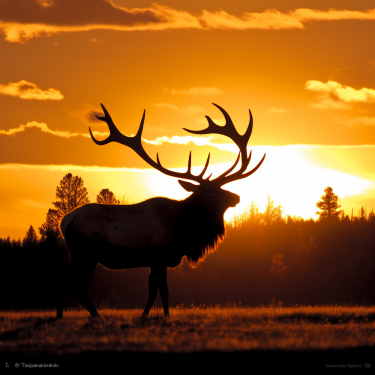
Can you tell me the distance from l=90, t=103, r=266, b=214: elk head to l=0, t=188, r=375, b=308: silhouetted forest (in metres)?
40.3

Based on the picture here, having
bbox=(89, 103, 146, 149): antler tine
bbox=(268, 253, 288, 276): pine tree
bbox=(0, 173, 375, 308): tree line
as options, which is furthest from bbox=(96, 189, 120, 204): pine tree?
bbox=(89, 103, 146, 149): antler tine

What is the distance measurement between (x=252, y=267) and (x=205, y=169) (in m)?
61.1

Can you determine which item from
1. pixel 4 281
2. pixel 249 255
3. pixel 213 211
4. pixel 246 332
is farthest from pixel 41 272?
pixel 246 332

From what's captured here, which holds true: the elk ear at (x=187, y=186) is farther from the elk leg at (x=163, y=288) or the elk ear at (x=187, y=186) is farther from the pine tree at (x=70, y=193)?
the pine tree at (x=70, y=193)

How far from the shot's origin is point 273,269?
68062 millimetres

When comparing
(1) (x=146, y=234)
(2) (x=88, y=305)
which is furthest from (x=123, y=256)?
(2) (x=88, y=305)

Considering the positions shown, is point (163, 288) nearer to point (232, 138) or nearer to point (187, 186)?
point (187, 186)

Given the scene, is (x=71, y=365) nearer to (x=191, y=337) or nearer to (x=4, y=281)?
(x=191, y=337)

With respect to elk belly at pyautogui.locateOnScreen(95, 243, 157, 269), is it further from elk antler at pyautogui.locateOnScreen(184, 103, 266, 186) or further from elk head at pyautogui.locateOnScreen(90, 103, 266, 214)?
elk antler at pyautogui.locateOnScreen(184, 103, 266, 186)

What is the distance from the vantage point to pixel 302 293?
68.8 metres

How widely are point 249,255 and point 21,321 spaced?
208 feet

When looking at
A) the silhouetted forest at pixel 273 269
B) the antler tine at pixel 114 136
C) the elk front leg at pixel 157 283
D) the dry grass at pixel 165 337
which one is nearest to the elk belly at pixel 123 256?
the elk front leg at pixel 157 283

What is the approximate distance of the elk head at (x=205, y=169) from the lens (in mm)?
11859

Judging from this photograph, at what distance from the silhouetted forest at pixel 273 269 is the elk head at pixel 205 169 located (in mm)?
40259
